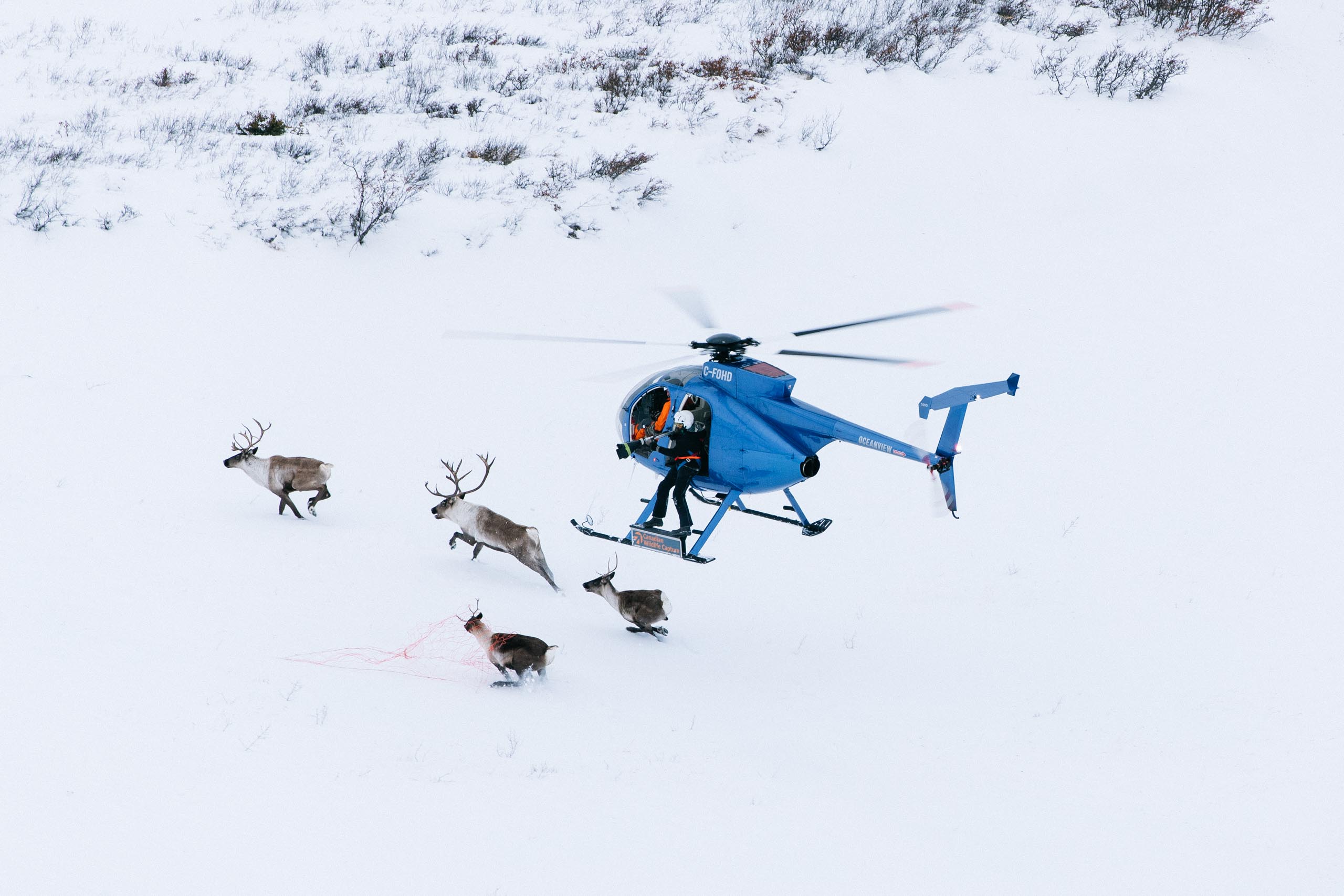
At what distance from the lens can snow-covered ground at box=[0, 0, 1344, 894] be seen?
6492 millimetres

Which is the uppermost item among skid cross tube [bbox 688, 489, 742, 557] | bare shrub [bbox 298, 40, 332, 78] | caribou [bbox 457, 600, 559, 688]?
bare shrub [bbox 298, 40, 332, 78]

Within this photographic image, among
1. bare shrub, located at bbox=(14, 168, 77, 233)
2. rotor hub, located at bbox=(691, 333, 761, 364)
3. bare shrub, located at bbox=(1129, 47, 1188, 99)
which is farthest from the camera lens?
bare shrub, located at bbox=(1129, 47, 1188, 99)

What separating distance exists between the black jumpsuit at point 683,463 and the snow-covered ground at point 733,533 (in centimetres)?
154

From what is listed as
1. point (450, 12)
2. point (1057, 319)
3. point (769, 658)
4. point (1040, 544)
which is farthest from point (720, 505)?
point (450, 12)

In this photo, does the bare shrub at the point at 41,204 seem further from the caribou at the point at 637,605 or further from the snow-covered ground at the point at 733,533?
the caribou at the point at 637,605

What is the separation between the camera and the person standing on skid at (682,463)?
31.7 feet

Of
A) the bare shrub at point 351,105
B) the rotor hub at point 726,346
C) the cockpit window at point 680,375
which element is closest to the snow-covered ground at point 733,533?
the bare shrub at point 351,105

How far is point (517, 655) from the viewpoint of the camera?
26.7 feet

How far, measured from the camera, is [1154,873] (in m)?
7.30

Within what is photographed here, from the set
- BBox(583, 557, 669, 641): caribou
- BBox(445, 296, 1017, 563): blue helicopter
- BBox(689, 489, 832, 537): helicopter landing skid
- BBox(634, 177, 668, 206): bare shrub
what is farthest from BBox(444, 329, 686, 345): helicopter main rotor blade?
BBox(634, 177, 668, 206): bare shrub

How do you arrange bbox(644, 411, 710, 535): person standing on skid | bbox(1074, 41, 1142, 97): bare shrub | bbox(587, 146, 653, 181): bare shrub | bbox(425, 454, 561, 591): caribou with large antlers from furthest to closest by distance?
bbox(1074, 41, 1142, 97): bare shrub, bbox(587, 146, 653, 181): bare shrub, bbox(425, 454, 561, 591): caribou with large antlers, bbox(644, 411, 710, 535): person standing on skid

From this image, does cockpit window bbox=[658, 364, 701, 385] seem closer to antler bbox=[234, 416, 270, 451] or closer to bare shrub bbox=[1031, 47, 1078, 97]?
antler bbox=[234, 416, 270, 451]

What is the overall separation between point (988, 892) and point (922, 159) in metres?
17.6

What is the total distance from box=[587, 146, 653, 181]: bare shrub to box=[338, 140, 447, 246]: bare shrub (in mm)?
3018
